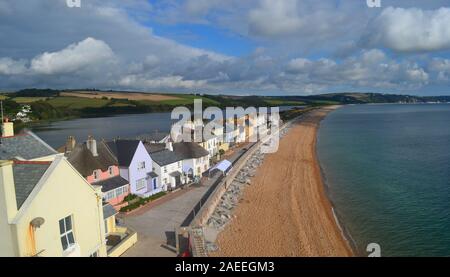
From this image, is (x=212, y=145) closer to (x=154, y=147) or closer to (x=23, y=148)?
(x=154, y=147)

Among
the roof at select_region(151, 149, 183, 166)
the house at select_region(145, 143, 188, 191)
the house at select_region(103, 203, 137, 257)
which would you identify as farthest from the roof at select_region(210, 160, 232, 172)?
the house at select_region(103, 203, 137, 257)

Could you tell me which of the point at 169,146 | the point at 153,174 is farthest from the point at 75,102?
the point at 153,174

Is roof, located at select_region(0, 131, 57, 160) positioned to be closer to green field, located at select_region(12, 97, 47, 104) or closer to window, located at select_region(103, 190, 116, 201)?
window, located at select_region(103, 190, 116, 201)

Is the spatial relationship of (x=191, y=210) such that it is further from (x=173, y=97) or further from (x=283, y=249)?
(x=173, y=97)

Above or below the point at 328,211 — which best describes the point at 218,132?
Result: above

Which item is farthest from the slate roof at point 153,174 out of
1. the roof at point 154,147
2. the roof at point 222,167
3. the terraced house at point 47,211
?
the terraced house at point 47,211
